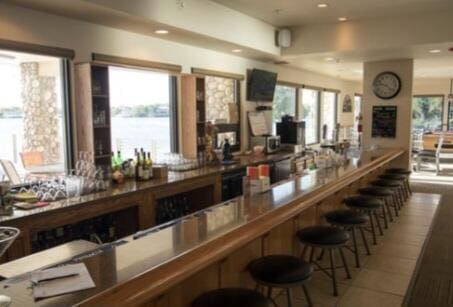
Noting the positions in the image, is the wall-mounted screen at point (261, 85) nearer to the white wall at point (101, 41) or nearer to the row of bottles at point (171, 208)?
the white wall at point (101, 41)

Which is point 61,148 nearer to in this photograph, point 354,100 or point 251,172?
point 251,172

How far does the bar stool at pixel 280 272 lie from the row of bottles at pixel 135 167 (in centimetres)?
222

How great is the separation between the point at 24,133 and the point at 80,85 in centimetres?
72

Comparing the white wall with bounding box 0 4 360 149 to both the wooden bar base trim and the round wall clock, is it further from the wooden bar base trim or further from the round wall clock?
the round wall clock

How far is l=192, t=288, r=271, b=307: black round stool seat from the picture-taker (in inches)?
75.4

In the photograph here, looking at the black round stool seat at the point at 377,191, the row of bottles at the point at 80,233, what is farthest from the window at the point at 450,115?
the row of bottles at the point at 80,233

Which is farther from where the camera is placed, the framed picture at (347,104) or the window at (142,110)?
the framed picture at (347,104)

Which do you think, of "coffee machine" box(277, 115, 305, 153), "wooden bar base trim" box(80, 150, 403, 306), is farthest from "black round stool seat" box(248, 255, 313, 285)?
"coffee machine" box(277, 115, 305, 153)

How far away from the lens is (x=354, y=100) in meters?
13.5

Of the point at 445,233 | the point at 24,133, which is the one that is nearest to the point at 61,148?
the point at 24,133

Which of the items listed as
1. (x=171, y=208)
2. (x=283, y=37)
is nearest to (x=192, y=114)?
(x=171, y=208)

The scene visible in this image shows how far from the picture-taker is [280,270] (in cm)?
231

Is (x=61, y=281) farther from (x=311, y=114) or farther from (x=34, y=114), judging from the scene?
(x=311, y=114)

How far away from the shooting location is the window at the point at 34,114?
12.4 feet
